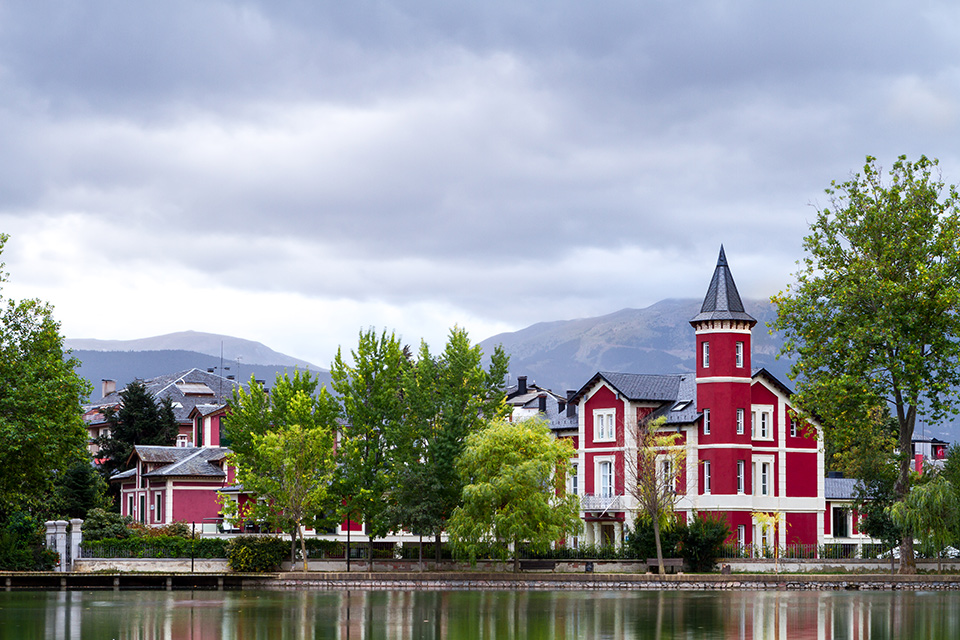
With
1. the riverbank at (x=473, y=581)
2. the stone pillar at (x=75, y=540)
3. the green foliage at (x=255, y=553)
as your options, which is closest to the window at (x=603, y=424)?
the riverbank at (x=473, y=581)

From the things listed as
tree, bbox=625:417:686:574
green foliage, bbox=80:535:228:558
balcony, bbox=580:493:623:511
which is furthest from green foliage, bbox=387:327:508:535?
balcony, bbox=580:493:623:511

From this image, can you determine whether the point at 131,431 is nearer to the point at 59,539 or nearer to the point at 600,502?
the point at 59,539

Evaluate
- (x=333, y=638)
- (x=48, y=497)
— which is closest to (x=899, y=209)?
(x=333, y=638)

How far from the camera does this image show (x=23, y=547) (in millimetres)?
65812

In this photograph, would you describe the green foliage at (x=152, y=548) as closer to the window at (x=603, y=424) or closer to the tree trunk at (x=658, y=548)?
the tree trunk at (x=658, y=548)

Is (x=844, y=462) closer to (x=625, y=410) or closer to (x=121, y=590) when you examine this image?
(x=625, y=410)

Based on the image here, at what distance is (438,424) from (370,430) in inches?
149

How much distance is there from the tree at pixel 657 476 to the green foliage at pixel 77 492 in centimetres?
3113

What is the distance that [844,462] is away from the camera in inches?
3593

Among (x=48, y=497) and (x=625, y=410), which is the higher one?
(x=625, y=410)

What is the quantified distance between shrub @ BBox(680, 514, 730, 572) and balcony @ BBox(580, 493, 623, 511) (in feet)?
42.6

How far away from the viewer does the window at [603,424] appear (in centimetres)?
7994

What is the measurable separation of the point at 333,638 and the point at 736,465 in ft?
159

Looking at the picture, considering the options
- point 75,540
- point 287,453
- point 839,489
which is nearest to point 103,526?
point 75,540
